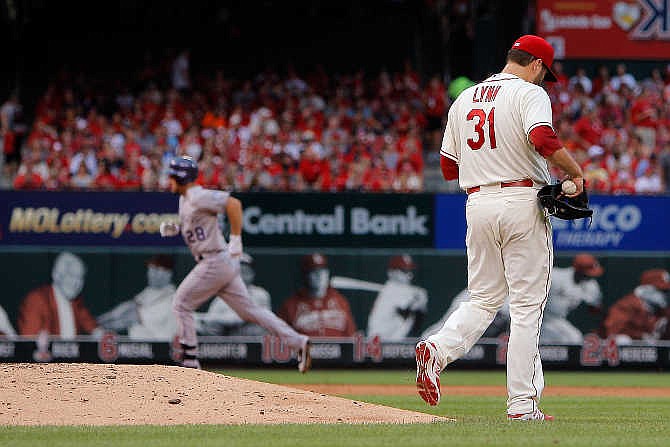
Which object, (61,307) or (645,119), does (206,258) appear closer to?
(61,307)

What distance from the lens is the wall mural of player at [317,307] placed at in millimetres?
16719

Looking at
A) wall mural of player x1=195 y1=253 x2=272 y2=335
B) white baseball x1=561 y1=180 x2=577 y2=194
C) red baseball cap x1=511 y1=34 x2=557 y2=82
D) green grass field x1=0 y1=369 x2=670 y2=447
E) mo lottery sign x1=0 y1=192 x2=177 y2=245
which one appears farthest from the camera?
mo lottery sign x1=0 y1=192 x2=177 y2=245

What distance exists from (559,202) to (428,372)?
1276 millimetres

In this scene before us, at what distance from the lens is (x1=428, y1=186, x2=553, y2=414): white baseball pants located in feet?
25.5

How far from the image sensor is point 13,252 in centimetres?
1681

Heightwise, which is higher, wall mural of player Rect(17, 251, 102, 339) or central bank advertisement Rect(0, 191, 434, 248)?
central bank advertisement Rect(0, 191, 434, 248)

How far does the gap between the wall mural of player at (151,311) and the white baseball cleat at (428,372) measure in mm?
9073

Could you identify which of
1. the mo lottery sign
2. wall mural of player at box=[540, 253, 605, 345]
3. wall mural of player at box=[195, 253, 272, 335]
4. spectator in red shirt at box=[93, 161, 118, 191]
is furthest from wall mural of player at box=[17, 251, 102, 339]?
wall mural of player at box=[540, 253, 605, 345]

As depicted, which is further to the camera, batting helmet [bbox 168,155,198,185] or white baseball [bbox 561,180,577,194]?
batting helmet [bbox 168,155,198,185]

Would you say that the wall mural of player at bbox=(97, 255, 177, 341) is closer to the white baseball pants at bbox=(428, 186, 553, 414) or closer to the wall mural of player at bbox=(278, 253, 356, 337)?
the wall mural of player at bbox=(278, 253, 356, 337)

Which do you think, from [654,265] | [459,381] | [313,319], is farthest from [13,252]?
[654,265]

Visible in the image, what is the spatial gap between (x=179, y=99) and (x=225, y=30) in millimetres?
4267

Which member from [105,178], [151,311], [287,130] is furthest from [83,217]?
[287,130]

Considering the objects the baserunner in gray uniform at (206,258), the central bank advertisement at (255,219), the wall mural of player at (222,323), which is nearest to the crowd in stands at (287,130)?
the central bank advertisement at (255,219)
